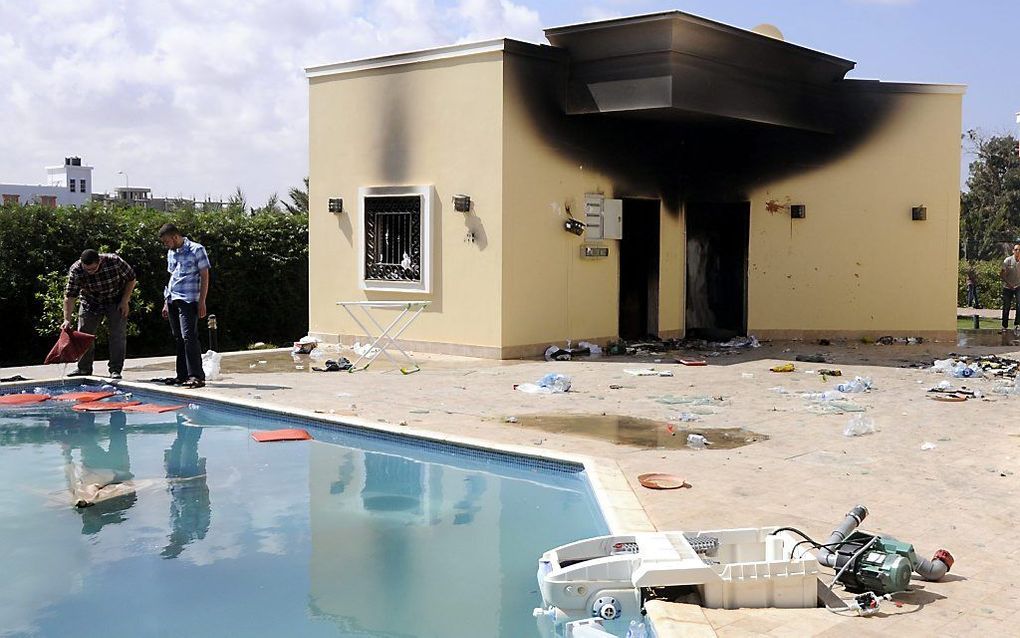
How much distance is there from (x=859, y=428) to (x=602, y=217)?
728 centimetres

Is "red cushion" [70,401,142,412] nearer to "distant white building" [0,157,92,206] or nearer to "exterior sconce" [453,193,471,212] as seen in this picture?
"exterior sconce" [453,193,471,212]

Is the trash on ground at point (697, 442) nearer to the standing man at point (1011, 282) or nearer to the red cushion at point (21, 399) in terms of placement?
the red cushion at point (21, 399)

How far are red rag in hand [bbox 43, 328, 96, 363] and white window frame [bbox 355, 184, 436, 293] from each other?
15.4 ft

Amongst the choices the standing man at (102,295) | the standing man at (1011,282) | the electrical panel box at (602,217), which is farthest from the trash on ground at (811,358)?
the standing man at (102,295)

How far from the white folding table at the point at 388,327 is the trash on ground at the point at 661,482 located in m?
6.21

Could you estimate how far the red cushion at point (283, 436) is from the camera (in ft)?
30.3

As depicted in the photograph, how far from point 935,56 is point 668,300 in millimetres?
7760

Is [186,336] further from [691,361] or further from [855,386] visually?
[855,386]

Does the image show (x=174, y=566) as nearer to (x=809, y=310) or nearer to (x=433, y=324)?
(x=433, y=324)

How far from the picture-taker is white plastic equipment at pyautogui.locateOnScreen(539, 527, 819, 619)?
15.2 feet

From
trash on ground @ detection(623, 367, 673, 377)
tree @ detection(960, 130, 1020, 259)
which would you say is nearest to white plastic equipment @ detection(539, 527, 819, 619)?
trash on ground @ detection(623, 367, 673, 377)

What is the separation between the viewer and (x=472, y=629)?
4.98m

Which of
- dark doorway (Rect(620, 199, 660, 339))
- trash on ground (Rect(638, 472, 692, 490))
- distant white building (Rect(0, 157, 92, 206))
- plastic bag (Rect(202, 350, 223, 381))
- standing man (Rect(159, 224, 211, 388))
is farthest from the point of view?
distant white building (Rect(0, 157, 92, 206))

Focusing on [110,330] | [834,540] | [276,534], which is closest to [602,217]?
[110,330]
